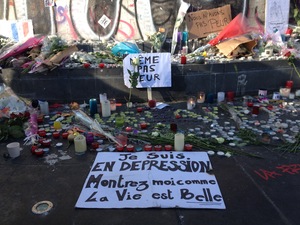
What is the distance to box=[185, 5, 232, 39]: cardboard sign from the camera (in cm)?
839

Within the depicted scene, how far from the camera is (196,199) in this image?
322cm

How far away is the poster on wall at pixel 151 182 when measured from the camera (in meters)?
3.20

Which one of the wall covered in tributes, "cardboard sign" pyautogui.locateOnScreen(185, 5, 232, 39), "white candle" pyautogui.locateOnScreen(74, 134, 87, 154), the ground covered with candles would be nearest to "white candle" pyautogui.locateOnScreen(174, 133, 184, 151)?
the ground covered with candles

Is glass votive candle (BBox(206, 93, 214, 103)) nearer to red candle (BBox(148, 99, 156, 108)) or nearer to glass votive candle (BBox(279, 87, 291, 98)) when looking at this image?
red candle (BBox(148, 99, 156, 108))

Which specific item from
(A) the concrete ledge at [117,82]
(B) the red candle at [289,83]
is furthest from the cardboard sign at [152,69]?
(B) the red candle at [289,83]

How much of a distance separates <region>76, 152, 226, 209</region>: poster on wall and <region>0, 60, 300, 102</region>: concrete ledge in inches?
92.7

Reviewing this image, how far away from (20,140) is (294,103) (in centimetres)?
498

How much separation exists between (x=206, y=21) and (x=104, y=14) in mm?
2813

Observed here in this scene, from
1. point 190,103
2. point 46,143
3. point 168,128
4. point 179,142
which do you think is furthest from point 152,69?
point 46,143

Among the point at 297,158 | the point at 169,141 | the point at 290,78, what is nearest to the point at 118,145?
the point at 169,141

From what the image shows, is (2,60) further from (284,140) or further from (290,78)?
(290,78)

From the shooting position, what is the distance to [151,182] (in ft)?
11.5

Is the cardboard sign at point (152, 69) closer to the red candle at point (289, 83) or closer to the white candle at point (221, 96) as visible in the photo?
the white candle at point (221, 96)

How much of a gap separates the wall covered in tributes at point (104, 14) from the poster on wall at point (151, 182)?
536cm
